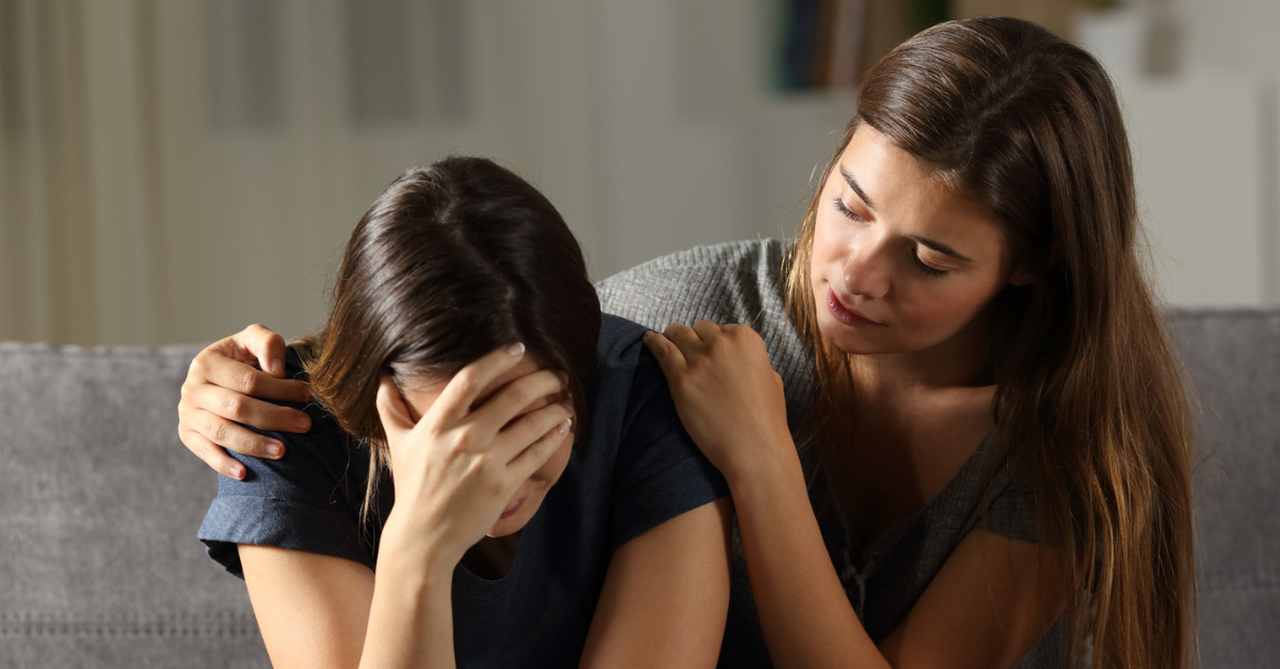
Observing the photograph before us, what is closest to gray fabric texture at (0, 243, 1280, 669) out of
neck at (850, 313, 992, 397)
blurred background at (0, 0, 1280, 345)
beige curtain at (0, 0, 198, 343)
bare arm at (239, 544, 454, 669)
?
neck at (850, 313, 992, 397)

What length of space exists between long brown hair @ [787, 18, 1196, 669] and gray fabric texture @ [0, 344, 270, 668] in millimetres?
800

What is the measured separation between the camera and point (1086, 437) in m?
1.07

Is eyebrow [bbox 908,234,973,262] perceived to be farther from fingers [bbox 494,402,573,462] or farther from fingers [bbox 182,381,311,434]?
fingers [bbox 182,381,311,434]

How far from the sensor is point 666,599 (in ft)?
2.99

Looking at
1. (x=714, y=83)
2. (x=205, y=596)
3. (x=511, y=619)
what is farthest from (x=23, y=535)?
(x=714, y=83)

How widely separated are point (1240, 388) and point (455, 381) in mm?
1082

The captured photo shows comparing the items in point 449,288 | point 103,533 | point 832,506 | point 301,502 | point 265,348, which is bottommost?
point 103,533

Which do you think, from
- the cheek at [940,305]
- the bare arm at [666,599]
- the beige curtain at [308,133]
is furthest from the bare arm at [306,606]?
the beige curtain at [308,133]

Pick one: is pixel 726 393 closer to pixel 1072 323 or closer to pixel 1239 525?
pixel 1072 323

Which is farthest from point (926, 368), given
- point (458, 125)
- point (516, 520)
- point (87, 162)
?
point (87, 162)

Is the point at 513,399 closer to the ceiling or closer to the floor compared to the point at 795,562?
closer to the ceiling

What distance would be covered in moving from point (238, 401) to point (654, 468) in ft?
1.26

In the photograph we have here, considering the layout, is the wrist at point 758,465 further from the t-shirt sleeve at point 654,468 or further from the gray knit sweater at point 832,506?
the gray knit sweater at point 832,506

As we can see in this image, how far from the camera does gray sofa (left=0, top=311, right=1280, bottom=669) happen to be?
1.28 meters
